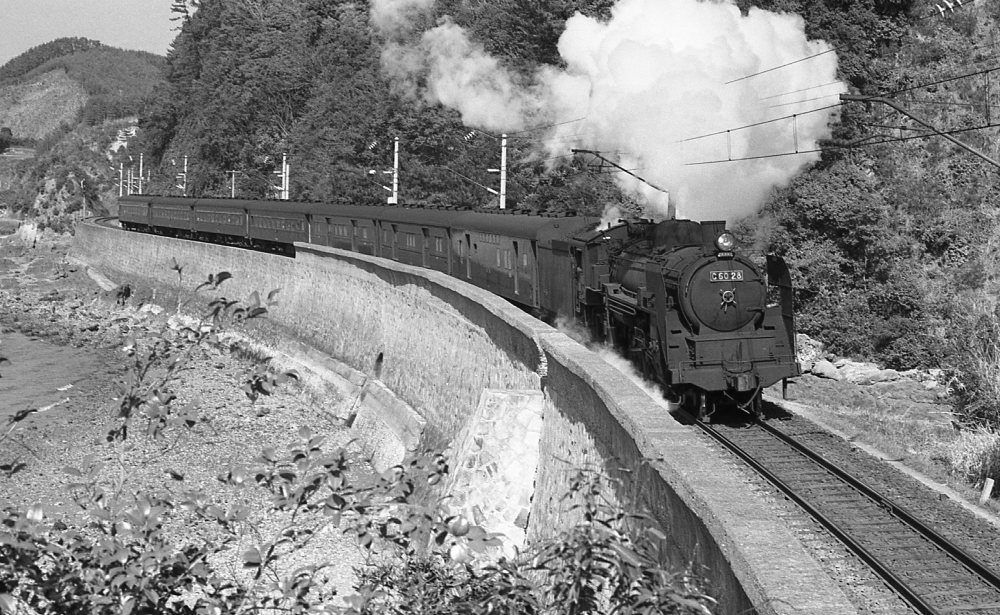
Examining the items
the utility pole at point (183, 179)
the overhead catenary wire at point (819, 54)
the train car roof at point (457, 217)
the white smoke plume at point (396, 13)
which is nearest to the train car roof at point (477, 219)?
the train car roof at point (457, 217)

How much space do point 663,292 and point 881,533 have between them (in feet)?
16.5

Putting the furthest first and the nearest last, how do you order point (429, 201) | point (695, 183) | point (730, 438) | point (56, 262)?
1. point (56, 262)
2. point (429, 201)
3. point (695, 183)
4. point (730, 438)

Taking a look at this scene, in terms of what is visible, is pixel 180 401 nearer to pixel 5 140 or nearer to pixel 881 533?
pixel 881 533

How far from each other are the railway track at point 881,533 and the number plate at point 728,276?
2.24 meters

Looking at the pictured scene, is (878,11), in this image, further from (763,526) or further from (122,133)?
(122,133)

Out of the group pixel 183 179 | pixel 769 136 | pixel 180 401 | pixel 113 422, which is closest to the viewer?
pixel 113 422

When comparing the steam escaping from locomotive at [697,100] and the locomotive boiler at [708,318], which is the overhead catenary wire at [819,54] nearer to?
the steam escaping from locomotive at [697,100]

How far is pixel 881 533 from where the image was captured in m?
9.30

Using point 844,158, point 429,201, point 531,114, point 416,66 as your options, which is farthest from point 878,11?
point 416,66

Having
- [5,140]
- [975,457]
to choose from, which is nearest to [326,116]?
[975,457]

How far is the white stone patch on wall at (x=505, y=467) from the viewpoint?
1197 centimetres

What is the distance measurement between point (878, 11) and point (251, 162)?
1754 inches

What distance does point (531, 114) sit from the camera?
1471 inches

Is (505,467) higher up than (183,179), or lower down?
lower down
